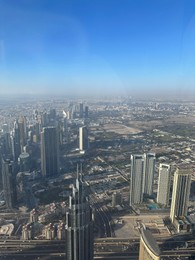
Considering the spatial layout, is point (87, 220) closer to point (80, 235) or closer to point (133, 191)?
point (80, 235)

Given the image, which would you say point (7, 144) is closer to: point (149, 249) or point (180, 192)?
point (180, 192)

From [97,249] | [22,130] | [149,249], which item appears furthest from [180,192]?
[22,130]

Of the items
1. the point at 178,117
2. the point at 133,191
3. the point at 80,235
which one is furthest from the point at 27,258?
the point at 178,117

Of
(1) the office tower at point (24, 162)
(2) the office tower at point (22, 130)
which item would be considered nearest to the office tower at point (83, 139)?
(2) the office tower at point (22, 130)

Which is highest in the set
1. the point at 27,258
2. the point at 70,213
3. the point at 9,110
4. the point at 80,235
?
the point at 9,110

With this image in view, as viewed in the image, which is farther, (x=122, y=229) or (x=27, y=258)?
(x=122, y=229)

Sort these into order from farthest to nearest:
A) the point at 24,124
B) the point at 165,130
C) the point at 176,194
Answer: the point at 165,130 → the point at 24,124 → the point at 176,194

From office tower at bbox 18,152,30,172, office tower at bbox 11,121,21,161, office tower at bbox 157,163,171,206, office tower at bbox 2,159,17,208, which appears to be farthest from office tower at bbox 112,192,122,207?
office tower at bbox 11,121,21,161
